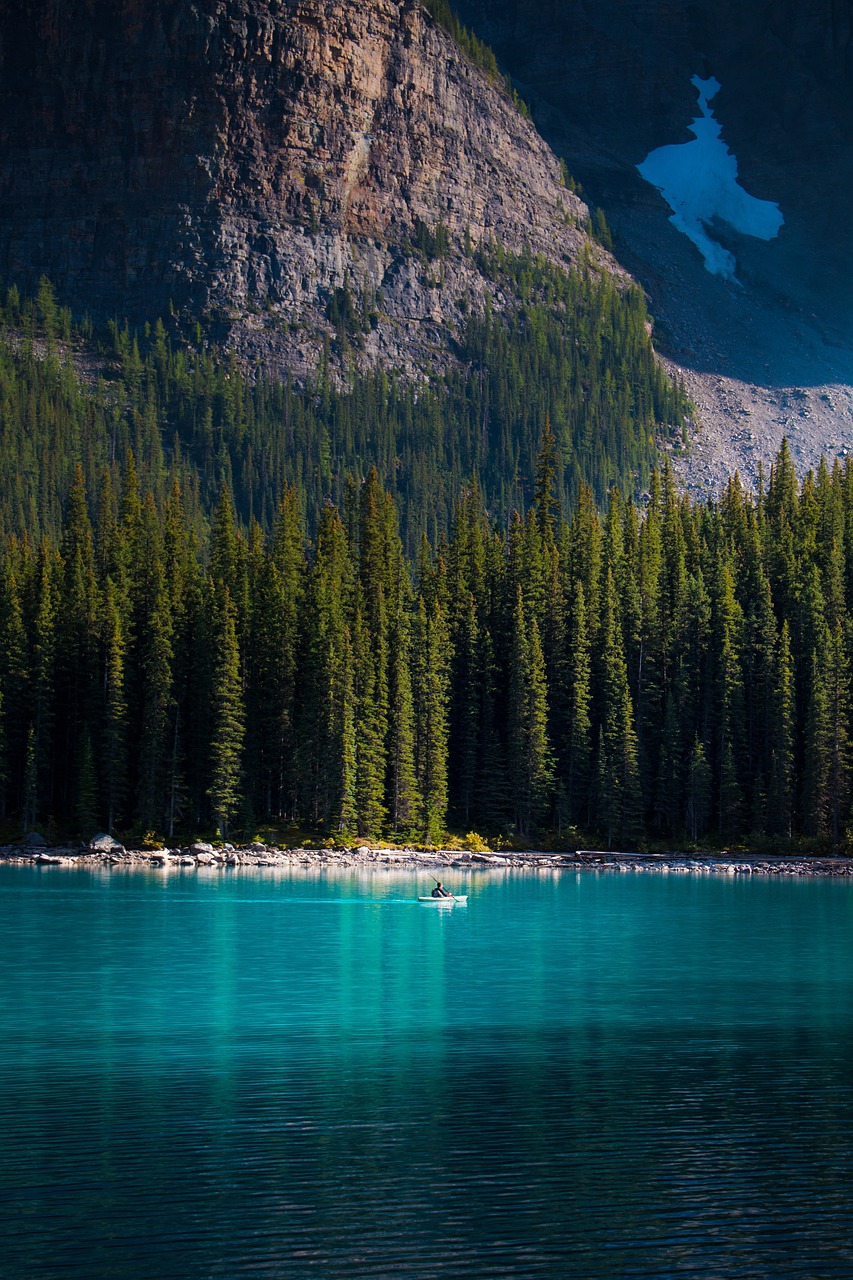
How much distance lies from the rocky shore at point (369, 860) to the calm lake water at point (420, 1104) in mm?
35954

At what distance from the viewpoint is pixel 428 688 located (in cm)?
10988

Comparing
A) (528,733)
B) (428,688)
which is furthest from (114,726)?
(528,733)

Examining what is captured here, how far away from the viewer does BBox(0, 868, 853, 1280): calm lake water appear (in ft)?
66.5

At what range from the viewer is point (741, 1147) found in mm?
25531

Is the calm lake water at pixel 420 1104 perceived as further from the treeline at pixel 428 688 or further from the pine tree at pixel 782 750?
the pine tree at pixel 782 750

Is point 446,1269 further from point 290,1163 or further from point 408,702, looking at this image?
point 408,702

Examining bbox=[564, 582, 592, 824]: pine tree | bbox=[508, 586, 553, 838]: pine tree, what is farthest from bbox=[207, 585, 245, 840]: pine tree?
bbox=[564, 582, 592, 824]: pine tree

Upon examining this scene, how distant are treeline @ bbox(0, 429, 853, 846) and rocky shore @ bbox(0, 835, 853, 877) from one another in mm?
3615

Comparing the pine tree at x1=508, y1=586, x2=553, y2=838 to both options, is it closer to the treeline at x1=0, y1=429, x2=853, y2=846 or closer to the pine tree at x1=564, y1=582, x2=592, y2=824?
the treeline at x1=0, y1=429, x2=853, y2=846

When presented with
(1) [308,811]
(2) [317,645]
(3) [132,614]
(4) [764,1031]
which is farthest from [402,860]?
(4) [764,1031]

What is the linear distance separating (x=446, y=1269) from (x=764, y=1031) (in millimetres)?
20570

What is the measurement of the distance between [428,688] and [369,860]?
55.7 ft

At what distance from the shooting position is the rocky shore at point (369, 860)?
3718 inches

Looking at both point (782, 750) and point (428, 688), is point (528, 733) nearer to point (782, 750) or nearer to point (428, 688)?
point (428, 688)
